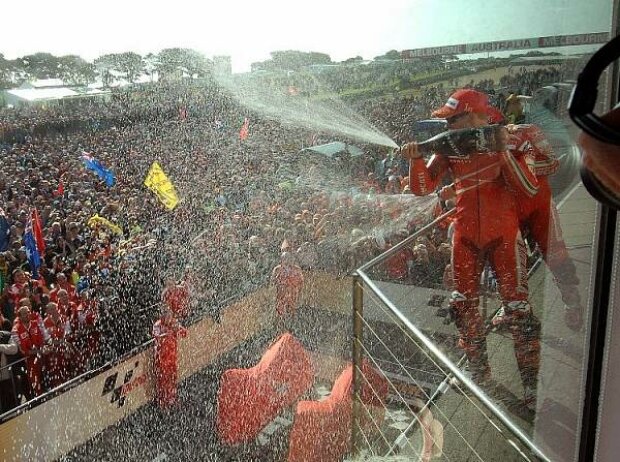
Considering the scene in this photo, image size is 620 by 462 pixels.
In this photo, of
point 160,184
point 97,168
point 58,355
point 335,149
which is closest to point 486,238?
point 335,149

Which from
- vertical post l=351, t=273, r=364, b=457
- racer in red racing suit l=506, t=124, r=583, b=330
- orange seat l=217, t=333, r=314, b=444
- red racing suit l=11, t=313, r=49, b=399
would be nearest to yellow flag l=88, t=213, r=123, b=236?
red racing suit l=11, t=313, r=49, b=399

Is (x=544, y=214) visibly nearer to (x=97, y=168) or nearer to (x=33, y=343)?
(x=97, y=168)

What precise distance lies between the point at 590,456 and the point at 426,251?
0.42 meters

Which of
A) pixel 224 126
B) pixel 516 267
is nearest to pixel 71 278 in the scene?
pixel 224 126

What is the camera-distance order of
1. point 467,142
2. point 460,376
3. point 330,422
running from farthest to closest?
point 330,422
point 460,376
point 467,142

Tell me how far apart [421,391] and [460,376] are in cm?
7

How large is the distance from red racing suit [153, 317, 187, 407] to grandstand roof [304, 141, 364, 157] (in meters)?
0.44

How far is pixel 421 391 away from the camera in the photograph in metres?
0.96

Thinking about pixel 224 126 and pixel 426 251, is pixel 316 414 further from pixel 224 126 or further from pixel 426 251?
pixel 224 126

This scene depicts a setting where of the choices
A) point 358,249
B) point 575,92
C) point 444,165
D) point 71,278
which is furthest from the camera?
point 71,278

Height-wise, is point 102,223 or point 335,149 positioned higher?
point 335,149

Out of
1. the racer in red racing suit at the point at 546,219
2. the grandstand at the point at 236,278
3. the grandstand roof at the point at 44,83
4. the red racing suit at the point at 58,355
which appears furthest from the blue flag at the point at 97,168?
the racer in red racing suit at the point at 546,219

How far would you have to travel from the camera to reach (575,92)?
1.33ft

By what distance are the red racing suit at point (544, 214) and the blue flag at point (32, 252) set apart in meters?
0.88
